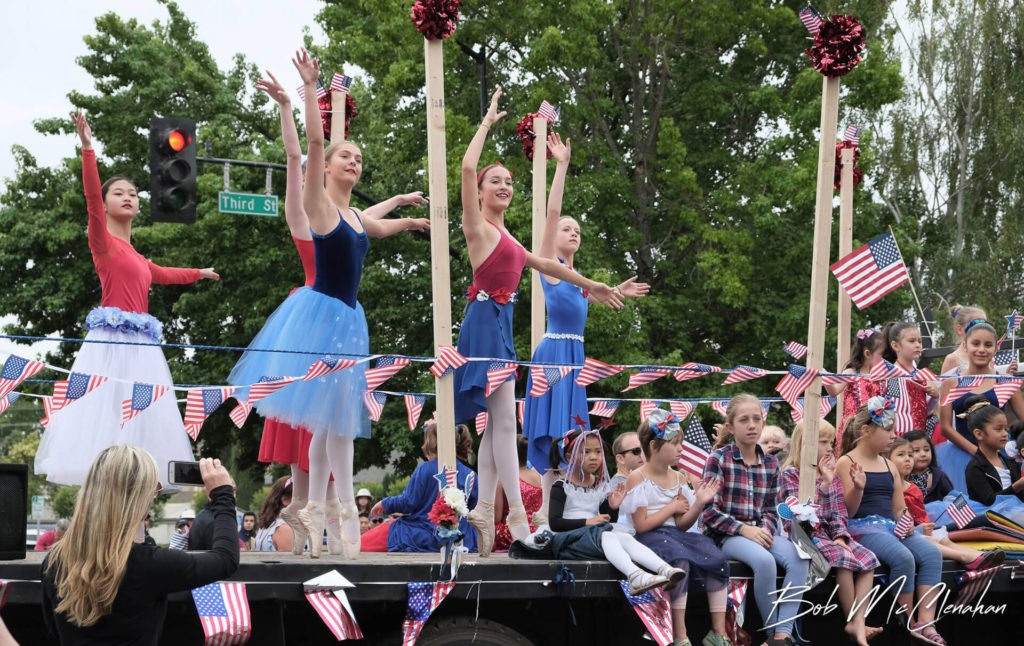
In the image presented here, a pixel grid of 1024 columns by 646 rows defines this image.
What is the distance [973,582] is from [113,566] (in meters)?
4.95

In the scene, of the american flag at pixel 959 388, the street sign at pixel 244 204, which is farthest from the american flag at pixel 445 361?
the street sign at pixel 244 204

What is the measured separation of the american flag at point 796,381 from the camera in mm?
6574

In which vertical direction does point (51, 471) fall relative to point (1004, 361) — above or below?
below

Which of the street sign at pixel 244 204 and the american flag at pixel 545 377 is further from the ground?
the street sign at pixel 244 204

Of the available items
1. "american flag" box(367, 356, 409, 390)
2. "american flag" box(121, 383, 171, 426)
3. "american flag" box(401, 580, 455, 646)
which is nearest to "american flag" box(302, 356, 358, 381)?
"american flag" box(367, 356, 409, 390)

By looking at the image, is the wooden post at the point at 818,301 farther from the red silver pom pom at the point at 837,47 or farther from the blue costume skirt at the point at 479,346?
the blue costume skirt at the point at 479,346

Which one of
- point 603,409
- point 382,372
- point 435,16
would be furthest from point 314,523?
point 603,409

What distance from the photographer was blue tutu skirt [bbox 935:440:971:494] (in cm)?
820

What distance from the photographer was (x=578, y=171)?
2081 centimetres

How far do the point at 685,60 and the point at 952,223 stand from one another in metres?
8.79

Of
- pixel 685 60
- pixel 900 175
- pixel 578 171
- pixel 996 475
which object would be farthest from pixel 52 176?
pixel 996 475

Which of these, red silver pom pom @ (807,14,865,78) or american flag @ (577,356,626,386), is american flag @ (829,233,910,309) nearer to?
red silver pom pom @ (807,14,865,78)

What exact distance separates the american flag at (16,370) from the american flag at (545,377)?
127 inches

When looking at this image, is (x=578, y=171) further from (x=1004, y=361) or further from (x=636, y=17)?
(x=1004, y=361)
